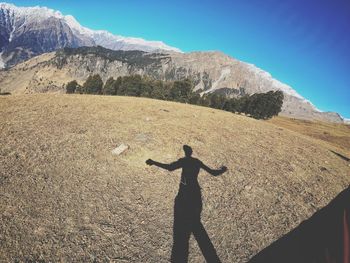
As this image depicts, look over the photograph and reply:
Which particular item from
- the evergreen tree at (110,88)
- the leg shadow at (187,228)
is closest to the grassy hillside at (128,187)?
the leg shadow at (187,228)

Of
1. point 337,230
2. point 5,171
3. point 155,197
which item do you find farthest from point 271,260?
point 5,171

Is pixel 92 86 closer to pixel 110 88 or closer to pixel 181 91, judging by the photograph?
pixel 110 88

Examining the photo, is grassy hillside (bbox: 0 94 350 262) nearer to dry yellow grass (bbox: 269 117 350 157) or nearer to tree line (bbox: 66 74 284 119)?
dry yellow grass (bbox: 269 117 350 157)

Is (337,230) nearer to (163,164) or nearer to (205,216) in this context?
(205,216)

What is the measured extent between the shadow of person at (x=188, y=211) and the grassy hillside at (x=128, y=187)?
292mm

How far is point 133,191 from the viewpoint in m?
11.4

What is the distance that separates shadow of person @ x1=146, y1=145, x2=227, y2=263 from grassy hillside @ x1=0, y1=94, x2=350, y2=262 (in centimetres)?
29

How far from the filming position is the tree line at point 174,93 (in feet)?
221

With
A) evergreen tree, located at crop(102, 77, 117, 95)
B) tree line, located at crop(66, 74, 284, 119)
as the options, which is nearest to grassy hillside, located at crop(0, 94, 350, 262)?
tree line, located at crop(66, 74, 284, 119)

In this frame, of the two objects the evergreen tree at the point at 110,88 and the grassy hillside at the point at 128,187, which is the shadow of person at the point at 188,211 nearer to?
the grassy hillside at the point at 128,187

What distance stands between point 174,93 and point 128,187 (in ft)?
189

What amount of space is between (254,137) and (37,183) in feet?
56.8

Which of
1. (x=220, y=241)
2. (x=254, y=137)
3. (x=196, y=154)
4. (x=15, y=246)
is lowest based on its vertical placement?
(x=15, y=246)

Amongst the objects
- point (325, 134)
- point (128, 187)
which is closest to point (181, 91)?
point (325, 134)
